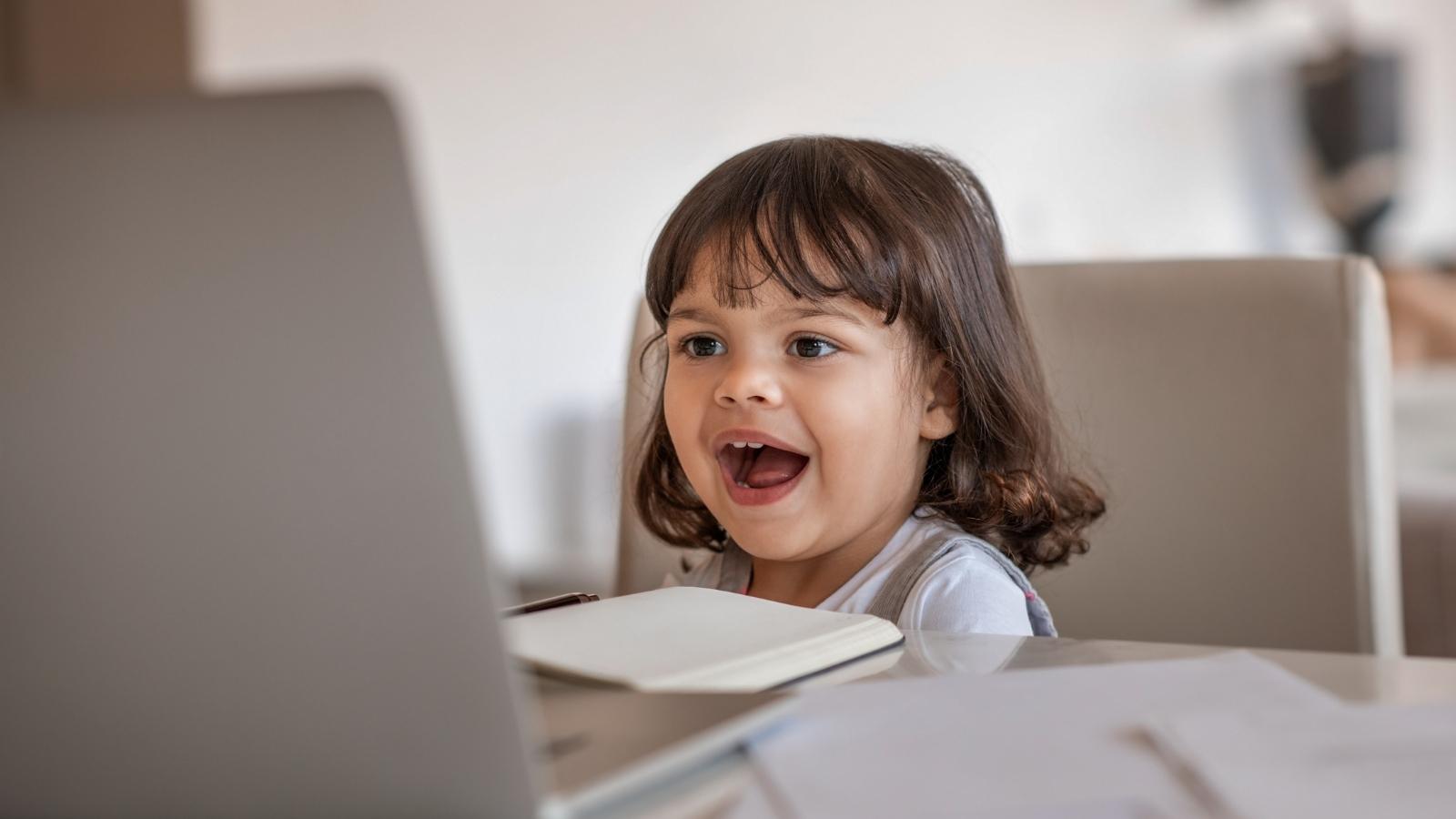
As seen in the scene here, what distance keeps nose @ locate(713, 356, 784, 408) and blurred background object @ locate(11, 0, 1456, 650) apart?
102 centimetres

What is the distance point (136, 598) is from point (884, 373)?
604mm

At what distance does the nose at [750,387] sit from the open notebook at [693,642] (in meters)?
0.22

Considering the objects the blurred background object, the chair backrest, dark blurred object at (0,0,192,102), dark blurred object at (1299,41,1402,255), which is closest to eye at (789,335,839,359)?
the chair backrest

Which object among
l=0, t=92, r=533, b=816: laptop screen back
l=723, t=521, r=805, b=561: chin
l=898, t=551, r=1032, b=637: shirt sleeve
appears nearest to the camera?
l=0, t=92, r=533, b=816: laptop screen back

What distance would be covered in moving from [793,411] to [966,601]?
6.6 inches

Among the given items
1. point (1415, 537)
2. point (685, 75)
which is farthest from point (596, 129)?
point (1415, 537)

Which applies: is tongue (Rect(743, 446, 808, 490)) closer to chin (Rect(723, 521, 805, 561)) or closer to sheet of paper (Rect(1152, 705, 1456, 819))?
chin (Rect(723, 521, 805, 561))

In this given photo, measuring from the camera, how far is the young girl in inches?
34.1

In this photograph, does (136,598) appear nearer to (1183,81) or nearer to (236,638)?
(236,638)

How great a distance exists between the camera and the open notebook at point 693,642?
511mm

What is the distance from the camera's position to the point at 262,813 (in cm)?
36

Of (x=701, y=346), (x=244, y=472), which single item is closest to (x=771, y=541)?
(x=701, y=346)

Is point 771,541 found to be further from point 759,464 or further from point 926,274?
point 926,274

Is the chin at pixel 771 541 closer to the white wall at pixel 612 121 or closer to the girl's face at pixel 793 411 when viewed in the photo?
the girl's face at pixel 793 411
